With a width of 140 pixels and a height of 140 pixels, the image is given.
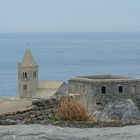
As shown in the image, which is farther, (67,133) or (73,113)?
(73,113)

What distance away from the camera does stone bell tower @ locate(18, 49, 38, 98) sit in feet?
232

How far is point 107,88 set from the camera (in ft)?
158

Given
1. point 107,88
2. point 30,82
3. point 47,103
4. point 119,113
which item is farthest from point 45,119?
point 30,82

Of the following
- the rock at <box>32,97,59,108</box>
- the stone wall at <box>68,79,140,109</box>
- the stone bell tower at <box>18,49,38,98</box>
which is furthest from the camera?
the stone bell tower at <box>18,49,38,98</box>

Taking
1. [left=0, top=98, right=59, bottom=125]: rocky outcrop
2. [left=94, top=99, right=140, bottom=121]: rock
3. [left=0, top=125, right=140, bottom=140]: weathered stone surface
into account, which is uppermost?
[left=0, top=125, right=140, bottom=140]: weathered stone surface

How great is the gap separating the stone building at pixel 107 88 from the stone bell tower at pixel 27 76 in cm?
2224

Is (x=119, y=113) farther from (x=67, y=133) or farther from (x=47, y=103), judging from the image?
(x=67, y=133)

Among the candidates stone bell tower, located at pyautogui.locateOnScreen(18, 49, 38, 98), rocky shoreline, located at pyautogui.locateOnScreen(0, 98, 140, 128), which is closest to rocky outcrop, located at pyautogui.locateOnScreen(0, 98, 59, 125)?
rocky shoreline, located at pyautogui.locateOnScreen(0, 98, 140, 128)

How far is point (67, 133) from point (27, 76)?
6814 centimetres

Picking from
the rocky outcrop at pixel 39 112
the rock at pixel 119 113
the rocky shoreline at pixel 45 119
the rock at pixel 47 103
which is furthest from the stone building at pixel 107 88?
the rocky shoreline at pixel 45 119

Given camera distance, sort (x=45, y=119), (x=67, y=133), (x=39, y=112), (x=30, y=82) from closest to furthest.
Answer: (x=67, y=133)
(x=45, y=119)
(x=39, y=112)
(x=30, y=82)

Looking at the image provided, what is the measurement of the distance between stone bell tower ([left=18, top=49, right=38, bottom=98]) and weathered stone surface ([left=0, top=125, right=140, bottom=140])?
6596cm

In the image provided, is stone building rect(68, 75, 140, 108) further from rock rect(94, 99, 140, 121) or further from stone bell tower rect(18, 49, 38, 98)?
stone bell tower rect(18, 49, 38, 98)

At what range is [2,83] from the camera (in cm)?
Answer: 10512
